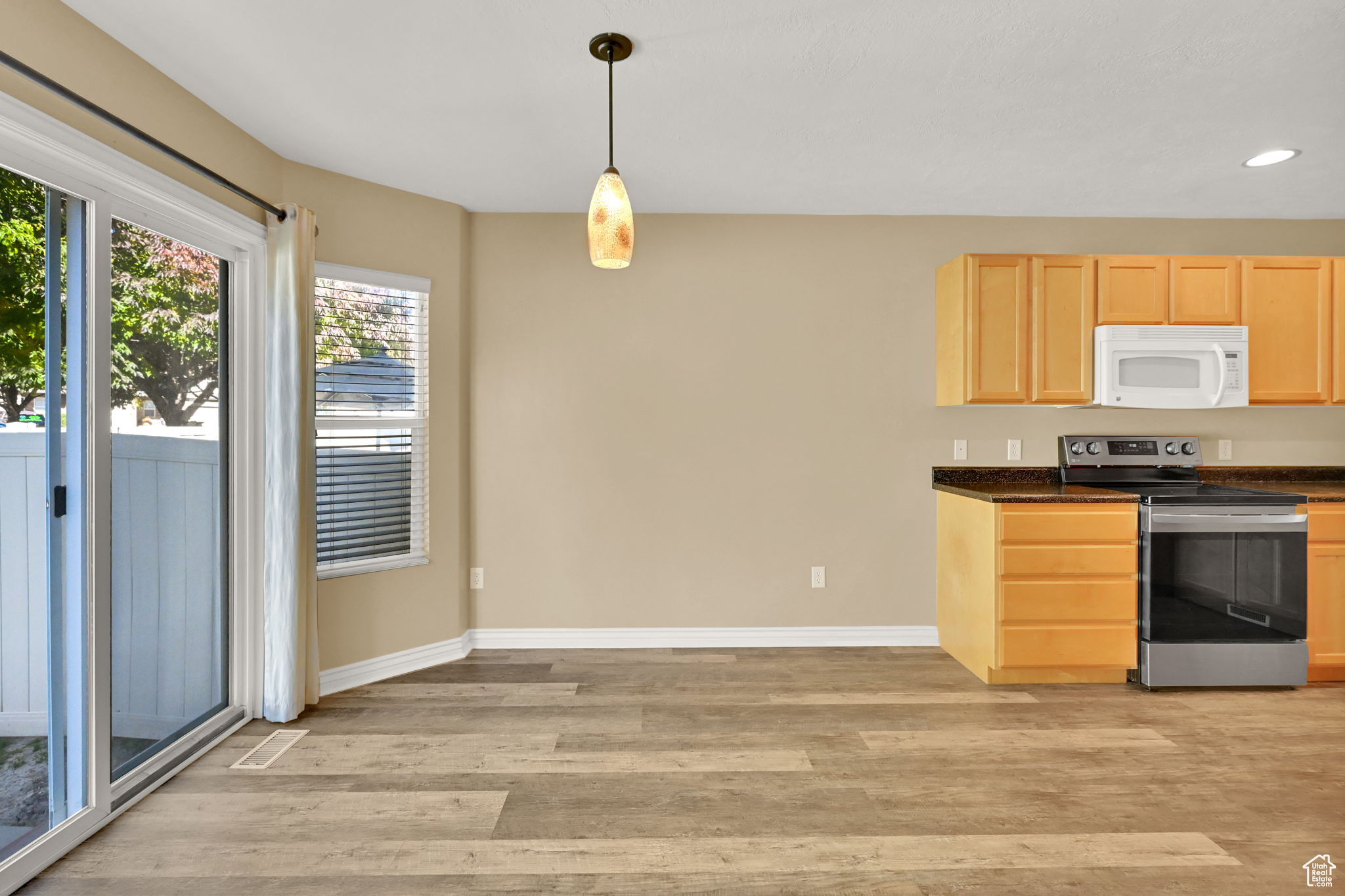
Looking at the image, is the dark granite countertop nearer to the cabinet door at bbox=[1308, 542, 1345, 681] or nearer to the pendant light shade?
the cabinet door at bbox=[1308, 542, 1345, 681]

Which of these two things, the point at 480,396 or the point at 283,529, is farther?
the point at 480,396

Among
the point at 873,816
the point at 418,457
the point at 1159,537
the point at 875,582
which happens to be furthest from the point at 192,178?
the point at 1159,537

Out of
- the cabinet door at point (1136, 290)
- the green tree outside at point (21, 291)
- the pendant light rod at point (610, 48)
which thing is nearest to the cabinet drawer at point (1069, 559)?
the cabinet door at point (1136, 290)

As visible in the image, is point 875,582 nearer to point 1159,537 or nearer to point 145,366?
point 1159,537

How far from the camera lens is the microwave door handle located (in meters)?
3.26

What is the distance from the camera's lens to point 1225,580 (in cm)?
303

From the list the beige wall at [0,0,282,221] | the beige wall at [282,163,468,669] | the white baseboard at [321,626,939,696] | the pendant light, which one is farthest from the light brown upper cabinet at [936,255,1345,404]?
the beige wall at [0,0,282,221]

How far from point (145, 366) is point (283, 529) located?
2.50ft

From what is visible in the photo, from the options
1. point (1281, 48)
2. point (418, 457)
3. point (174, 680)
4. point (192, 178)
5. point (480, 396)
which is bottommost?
point (174, 680)

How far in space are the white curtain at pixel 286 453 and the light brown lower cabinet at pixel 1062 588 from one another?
3108mm

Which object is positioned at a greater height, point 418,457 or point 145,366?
point 145,366

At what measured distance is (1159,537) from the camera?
3006mm

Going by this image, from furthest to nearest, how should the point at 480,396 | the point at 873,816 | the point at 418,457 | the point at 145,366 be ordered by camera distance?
the point at 480,396 < the point at 418,457 < the point at 145,366 < the point at 873,816

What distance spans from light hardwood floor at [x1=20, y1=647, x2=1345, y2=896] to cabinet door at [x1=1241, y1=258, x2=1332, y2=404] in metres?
1.54
